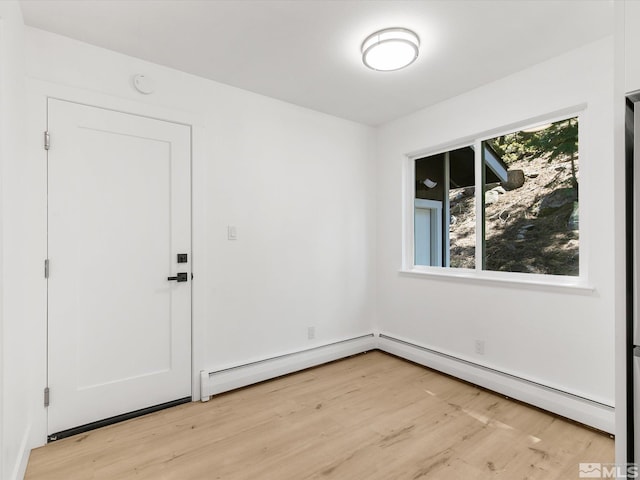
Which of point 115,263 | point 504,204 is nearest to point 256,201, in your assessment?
point 115,263

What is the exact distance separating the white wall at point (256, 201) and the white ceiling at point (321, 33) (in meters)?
0.20

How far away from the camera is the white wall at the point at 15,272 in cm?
149

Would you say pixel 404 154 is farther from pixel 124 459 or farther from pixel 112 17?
pixel 124 459

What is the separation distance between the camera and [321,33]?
2139 mm

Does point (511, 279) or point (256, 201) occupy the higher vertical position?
point (256, 201)

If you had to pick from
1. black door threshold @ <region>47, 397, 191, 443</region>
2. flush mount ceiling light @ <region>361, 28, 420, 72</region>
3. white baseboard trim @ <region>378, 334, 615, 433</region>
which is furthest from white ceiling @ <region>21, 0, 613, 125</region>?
black door threshold @ <region>47, 397, 191, 443</region>

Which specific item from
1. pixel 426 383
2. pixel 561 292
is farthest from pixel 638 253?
pixel 426 383

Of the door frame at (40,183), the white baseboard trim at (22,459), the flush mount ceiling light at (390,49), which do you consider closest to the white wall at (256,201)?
the door frame at (40,183)

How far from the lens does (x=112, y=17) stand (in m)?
1.98

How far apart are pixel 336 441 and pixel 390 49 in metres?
2.49

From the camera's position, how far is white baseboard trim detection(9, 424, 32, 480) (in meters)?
1.65

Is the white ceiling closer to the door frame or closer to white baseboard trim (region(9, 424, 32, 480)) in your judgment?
the door frame

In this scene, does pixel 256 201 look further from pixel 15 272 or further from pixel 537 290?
pixel 537 290

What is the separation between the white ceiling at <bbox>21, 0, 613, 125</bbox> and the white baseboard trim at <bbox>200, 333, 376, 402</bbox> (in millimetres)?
2363
